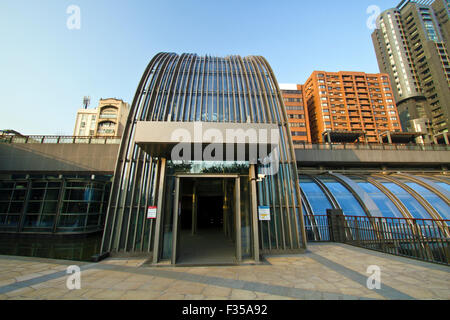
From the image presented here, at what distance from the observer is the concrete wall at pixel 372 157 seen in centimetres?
1980

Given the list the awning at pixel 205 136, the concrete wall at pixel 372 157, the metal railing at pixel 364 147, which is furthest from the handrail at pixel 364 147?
the awning at pixel 205 136

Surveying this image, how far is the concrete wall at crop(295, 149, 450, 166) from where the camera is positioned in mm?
19797

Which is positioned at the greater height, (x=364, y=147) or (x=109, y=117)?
(x=109, y=117)

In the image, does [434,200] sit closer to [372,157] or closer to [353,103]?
[372,157]

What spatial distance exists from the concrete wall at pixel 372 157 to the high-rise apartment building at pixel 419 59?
6821 cm

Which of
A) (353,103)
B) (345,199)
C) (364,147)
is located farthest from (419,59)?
(345,199)

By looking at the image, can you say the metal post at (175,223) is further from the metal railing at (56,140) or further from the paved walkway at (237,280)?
the metal railing at (56,140)

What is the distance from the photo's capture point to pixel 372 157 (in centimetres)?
2064

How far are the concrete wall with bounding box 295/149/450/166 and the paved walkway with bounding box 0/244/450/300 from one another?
13930 mm

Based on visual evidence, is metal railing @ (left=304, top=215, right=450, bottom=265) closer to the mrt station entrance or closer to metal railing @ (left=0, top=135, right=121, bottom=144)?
the mrt station entrance

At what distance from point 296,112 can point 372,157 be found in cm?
5357

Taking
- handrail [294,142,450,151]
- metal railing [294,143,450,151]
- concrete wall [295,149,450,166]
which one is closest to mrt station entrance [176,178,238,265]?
concrete wall [295,149,450,166]

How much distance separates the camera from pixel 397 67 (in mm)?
86000

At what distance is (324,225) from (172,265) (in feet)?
28.2
